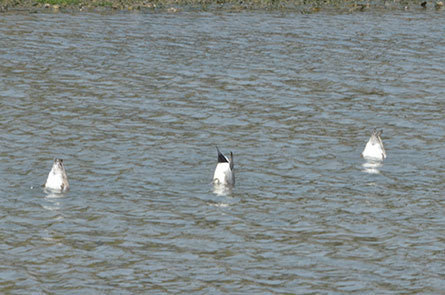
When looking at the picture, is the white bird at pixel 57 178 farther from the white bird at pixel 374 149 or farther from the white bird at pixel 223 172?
the white bird at pixel 374 149

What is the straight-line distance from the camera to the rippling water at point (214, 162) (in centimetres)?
1336

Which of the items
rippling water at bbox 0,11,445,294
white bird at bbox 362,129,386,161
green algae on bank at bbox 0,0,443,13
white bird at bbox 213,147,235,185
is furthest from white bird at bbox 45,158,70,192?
green algae on bank at bbox 0,0,443,13

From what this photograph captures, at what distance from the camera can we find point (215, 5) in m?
45.2

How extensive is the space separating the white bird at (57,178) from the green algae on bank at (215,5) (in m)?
26.4

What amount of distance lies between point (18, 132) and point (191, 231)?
8184 mm

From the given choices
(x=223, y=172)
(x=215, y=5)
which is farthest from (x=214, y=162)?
(x=215, y=5)

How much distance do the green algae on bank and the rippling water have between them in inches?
262

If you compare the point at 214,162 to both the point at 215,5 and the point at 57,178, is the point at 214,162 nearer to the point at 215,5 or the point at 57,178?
the point at 57,178

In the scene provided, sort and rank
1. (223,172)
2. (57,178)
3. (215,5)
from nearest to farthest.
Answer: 1. (57,178)
2. (223,172)
3. (215,5)

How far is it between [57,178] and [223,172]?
3208 millimetres

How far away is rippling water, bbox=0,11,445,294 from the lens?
526 inches

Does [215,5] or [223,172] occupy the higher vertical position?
[215,5]

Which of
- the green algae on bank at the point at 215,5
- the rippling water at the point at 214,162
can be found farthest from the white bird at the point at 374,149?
the green algae on bank at the point at 215,5

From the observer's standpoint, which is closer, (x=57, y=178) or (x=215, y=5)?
(x=57, y=178)
